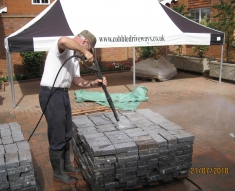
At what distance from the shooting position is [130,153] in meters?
3.08

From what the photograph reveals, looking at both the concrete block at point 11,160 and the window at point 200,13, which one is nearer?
the concrete block at point 11,160

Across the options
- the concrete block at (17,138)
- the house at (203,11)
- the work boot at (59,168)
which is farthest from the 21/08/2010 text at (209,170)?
the house at (203,11)

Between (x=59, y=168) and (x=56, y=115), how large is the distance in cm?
77

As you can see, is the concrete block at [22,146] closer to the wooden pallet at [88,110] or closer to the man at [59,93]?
the man at [59,93]

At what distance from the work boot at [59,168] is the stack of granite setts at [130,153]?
0.67ft

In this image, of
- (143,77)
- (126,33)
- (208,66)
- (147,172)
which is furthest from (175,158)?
(208,66)

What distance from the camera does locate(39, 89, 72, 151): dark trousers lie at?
3299mm

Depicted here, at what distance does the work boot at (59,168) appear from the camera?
347cm

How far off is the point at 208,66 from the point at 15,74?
8.18m

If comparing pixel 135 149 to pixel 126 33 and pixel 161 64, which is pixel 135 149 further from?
pixel 161 64

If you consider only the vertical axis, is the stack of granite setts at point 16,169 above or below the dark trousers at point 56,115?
below

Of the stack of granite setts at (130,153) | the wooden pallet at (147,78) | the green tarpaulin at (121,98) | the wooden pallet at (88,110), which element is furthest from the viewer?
the wooden pallet at (147,78)

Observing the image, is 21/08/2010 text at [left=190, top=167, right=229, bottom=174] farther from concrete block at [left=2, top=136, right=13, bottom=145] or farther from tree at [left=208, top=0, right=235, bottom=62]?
tree at [left=208, top=0, right=235, bottom=62]

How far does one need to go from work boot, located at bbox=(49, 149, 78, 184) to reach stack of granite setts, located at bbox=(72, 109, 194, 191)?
205 mm
